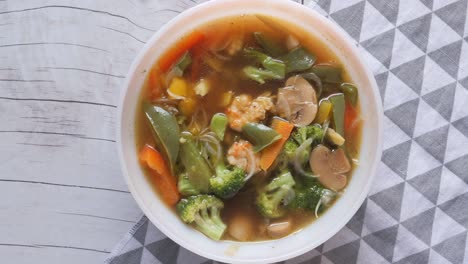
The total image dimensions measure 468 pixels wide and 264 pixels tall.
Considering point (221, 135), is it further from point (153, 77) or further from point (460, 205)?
point (460, 205)

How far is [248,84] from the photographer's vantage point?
7.18 feet

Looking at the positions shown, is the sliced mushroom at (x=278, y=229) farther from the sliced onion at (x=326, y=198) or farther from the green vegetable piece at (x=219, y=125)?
the green vegetable piece at (x=219, y=125)

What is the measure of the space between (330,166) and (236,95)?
410 millimetres

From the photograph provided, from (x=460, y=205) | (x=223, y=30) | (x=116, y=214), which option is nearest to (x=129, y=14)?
(x=223, y=30)

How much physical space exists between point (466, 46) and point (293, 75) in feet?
2.23

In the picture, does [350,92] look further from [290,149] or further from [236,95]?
[236,95]

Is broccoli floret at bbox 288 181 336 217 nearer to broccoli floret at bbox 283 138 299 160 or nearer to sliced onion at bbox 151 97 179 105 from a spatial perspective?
broccoli floret at bbox 283 138 299 160

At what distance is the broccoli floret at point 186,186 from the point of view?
216 cm

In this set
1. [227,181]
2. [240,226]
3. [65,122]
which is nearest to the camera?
[227,181]

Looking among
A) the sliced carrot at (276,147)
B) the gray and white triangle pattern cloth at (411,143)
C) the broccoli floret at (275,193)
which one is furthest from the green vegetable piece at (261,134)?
the gray and white triangle pattern cloth at (411,143)

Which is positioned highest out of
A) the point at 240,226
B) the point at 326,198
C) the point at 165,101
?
the point at 165,101

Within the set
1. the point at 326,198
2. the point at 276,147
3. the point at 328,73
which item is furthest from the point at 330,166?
the point at 328,73

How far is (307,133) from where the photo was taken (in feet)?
7.05

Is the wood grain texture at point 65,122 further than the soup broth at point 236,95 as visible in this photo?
Yes
